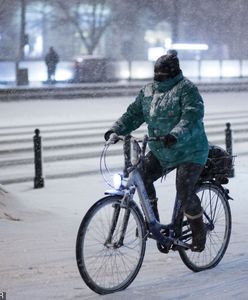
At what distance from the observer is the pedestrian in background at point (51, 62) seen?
37.8 meters

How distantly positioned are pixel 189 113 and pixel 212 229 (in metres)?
1.20

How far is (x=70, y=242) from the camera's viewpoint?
7250 millimetres

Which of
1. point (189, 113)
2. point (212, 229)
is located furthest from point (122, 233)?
point (212, 229)

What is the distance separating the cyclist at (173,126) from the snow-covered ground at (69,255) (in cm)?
54

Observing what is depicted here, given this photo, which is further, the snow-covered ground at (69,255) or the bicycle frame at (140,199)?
the snow-covered ground at (69,255)

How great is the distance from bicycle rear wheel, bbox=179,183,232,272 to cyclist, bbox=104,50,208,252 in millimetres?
298

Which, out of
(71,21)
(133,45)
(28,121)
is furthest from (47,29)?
(28,121)

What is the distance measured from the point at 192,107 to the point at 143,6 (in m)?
53.8

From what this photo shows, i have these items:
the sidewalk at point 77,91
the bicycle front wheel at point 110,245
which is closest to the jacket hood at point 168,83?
the bicycle front wheel at point 110,245

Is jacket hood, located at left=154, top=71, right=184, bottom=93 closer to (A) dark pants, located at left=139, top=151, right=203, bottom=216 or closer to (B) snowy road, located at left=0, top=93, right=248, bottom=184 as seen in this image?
(A) dark pants, located at left=139, top=151, right=203, bottom=216

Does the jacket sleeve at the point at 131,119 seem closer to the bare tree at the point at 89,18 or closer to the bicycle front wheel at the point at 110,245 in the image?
the bicycle front wheel at the point at 110,245

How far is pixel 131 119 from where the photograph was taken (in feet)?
19.0

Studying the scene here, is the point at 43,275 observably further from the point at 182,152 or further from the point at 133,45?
the point at 133,45

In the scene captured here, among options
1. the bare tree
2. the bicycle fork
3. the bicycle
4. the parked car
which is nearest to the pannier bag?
the bicycle
